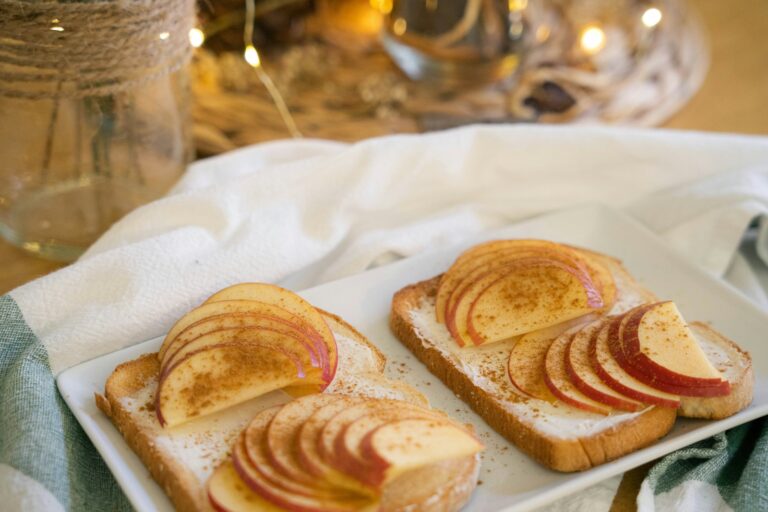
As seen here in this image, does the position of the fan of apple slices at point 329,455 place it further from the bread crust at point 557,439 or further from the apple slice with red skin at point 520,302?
the apple slice with red skin at point 520,302

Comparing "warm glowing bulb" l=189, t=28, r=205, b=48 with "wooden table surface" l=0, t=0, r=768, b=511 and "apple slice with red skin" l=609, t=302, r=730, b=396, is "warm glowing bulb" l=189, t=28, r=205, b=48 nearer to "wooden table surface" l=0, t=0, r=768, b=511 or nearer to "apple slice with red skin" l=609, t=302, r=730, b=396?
"apple slice with red skin" l=609, t=302, r=730, b=396

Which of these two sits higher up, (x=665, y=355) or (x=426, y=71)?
(x=426, y=71)

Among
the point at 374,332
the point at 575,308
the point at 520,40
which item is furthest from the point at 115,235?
the point at 520,40

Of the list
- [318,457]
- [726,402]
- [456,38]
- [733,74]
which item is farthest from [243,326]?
[733,74]

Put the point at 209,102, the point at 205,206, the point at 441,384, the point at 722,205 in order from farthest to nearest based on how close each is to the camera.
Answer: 1. the point at 209,102
2. the point at 722,205
3. the point at 205,206
4. the point at 441,384

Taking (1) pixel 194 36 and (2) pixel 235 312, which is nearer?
(2) pixel 235 312

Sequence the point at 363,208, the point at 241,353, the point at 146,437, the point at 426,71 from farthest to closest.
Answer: the point at 426,71
the point at 363,208
the point at 241,353
the point at 146,437

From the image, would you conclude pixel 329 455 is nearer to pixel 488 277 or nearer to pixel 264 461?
pixel 264 461

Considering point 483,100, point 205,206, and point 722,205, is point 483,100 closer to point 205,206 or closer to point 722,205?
point 722,205
